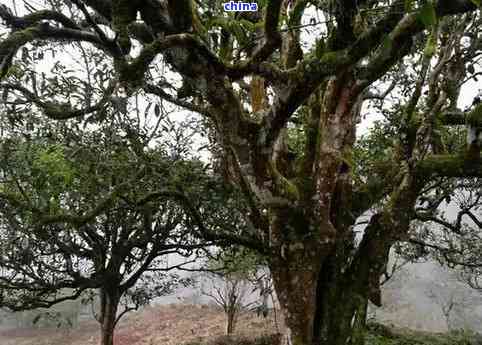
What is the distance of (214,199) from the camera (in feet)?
20.5

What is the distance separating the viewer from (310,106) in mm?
5516

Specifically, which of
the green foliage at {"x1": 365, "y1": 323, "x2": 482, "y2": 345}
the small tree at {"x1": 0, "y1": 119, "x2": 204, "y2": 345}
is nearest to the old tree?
the small tree at {"x1": 0, "y1": 119, "x2": 204, "y2": 345}

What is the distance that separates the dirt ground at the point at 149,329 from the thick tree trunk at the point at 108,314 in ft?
31.2

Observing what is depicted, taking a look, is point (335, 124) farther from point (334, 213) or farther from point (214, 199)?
point (214, 199)

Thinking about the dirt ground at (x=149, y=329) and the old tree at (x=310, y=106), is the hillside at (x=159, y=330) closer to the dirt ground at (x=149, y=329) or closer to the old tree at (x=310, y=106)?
the dirt ground at (x=149, y=329)

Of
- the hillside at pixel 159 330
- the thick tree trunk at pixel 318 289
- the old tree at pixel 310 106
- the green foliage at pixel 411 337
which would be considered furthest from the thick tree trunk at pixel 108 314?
the green foliage at pixel 411 337

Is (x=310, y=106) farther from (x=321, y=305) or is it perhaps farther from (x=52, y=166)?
(x=52, y=166)

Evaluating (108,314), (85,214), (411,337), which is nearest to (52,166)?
(85,214)

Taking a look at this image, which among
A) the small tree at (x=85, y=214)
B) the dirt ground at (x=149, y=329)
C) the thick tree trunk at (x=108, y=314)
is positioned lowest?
the dirt ground at (x=149, y=329)

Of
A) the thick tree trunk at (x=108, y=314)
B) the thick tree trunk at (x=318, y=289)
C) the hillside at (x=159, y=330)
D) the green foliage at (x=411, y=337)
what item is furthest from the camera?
the hillside at (x=159, y=330)

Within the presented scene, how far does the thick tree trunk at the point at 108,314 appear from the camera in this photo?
27.2 feet

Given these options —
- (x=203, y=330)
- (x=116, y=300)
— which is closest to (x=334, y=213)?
(x=116, y=300)

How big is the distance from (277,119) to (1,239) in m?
6.24

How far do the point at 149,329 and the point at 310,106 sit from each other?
21326 mm
